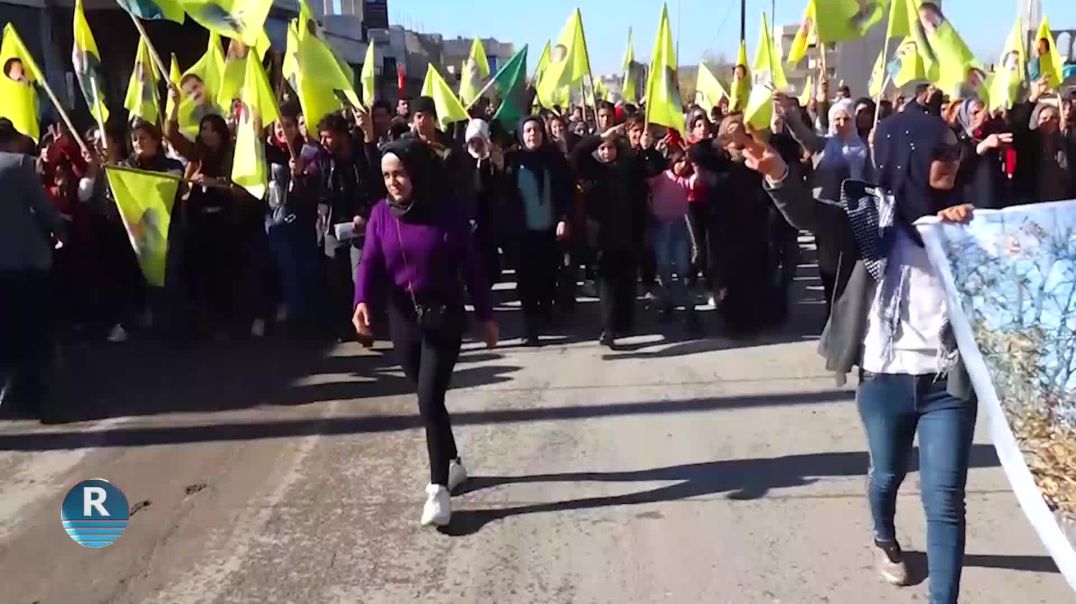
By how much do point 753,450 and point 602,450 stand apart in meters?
0.78

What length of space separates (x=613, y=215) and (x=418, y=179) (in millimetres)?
3681

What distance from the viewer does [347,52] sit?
87.7 feet

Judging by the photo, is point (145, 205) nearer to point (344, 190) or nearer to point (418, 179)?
point (344, 190)

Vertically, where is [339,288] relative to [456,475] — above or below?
above

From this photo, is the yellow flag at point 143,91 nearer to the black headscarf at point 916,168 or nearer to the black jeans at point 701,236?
the black jeans at point 701,236

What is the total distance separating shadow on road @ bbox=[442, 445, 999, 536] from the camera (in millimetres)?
5020

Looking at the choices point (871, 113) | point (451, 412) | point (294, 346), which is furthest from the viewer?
point (871, 113)

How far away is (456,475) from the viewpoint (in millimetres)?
5266

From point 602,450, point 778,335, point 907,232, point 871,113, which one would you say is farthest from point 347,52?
point 907,232

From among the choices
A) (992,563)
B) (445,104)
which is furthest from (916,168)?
(445,104)

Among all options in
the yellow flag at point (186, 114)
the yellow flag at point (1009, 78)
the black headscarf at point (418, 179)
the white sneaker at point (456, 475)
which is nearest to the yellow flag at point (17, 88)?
the yellow flag at point (186, 114)

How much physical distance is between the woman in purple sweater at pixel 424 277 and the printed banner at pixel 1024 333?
210cm

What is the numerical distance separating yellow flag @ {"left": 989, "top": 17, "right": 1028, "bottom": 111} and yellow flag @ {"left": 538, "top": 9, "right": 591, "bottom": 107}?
4058mm

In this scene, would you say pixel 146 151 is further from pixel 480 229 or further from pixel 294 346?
pixel 480 229
